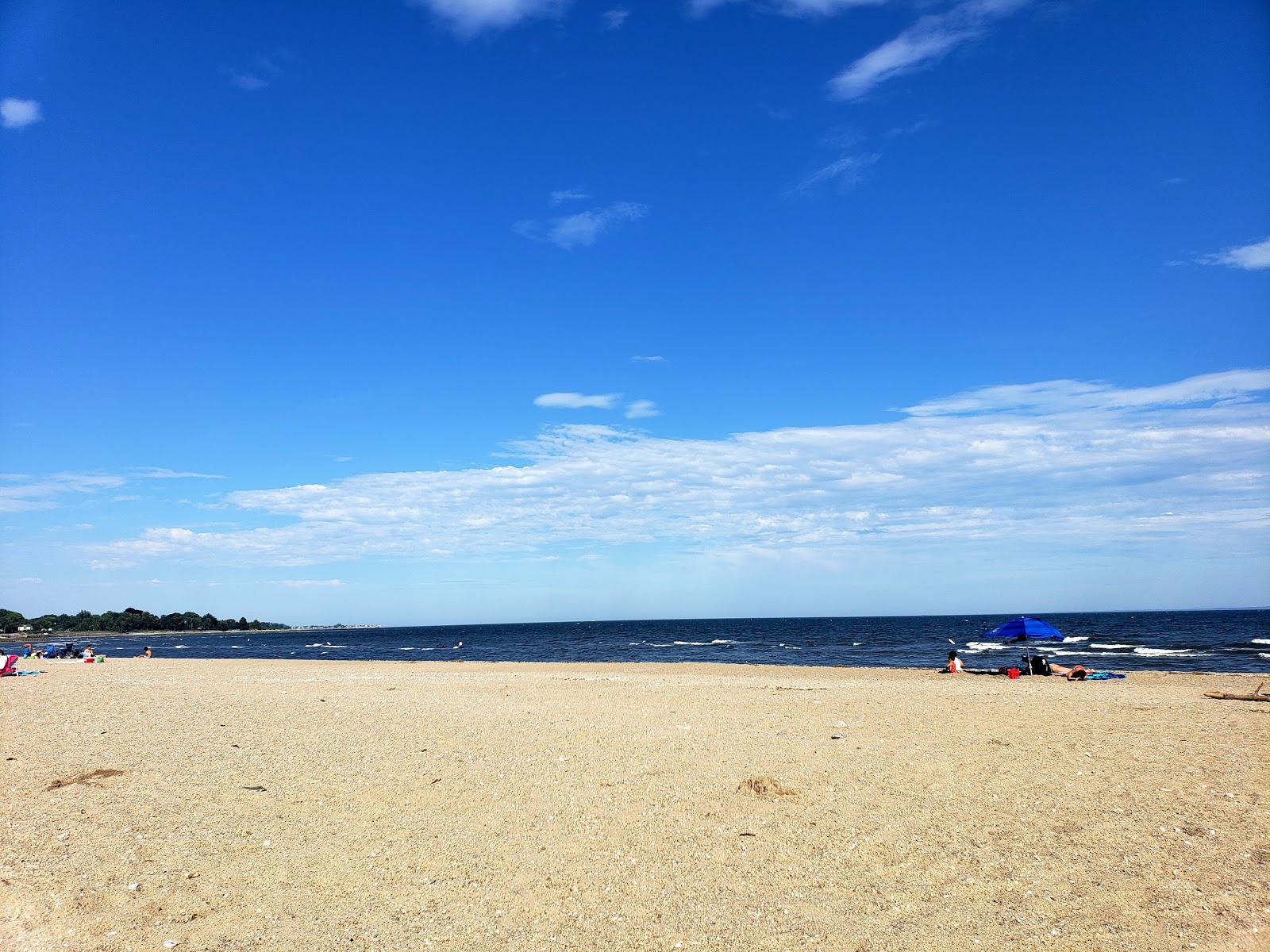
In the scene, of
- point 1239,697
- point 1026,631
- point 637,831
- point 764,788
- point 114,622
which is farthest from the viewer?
point 114,622

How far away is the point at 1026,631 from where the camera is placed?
85.9ft

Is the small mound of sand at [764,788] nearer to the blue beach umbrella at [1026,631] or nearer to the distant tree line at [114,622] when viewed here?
the blue beach umbrella at [1026,631]

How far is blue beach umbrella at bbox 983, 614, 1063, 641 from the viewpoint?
2594 centimetres

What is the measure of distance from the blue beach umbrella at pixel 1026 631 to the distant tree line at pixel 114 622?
434ft

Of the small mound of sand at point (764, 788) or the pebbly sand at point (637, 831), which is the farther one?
the small mound of sand at point (764, 788)

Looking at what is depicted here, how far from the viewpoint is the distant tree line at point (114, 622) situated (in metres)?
122

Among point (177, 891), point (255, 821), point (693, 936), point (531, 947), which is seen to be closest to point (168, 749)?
point (255, 821)

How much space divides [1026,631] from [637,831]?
23212mm

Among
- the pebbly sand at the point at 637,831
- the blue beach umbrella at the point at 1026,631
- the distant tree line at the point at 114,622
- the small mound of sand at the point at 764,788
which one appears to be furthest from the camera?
the distant tree line at the point at 114,622

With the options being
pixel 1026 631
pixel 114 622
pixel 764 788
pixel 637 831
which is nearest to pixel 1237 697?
pixel 1026 631

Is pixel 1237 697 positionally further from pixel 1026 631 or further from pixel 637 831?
pixel 637 831

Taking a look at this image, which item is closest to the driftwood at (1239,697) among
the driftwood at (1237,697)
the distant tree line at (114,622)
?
the driftwood at (1237,697)

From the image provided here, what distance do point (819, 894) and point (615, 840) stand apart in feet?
7.01

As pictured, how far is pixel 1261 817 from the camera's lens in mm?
7668
